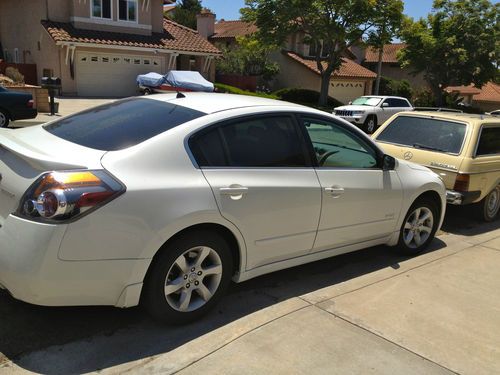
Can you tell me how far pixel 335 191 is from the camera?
4074 millimetres

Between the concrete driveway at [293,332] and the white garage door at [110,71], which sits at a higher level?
the white garage door at [110,71]

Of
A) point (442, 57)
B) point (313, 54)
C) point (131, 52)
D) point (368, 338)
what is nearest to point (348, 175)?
point (368, 338)

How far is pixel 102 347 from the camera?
3.10 meters

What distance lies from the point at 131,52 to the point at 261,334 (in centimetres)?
2618

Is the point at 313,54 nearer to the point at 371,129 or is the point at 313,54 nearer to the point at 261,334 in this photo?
the point at 371,129

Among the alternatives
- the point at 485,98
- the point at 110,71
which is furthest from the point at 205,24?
the point at 485,98

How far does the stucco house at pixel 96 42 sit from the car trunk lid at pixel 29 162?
22978 millimetres

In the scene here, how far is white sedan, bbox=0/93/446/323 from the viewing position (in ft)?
9.24

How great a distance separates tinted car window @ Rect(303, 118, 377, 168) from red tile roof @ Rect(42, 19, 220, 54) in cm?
2271

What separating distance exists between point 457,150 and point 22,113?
1049 centimetres

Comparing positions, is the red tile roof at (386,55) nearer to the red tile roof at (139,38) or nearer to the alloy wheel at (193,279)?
the red tile roof at (139,38)

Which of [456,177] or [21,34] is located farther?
[21,34]

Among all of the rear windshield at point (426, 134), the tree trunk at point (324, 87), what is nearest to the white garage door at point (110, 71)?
the tree trunk at point (324, 87)

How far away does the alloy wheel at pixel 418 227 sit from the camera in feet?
16.6
